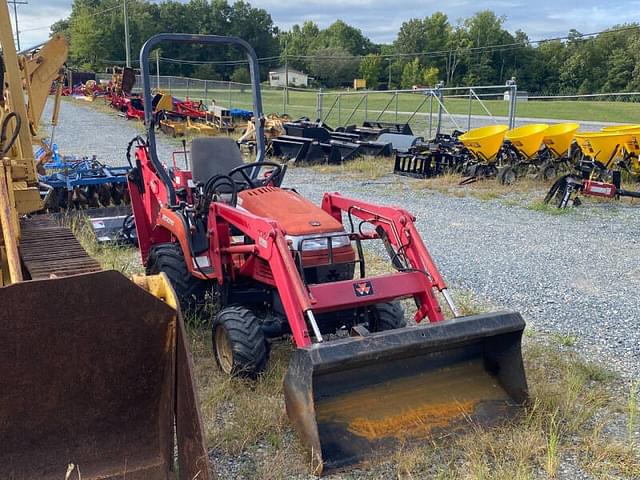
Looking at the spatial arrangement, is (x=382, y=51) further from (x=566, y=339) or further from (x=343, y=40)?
(x=566, y=339)

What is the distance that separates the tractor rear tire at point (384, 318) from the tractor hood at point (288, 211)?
60 centimetres

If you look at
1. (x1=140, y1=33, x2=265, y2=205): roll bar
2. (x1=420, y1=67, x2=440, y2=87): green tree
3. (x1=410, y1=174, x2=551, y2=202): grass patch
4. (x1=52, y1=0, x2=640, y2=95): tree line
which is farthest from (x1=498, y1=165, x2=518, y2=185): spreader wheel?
(x1=420, y1=67, x2=440, y2=87): green tree

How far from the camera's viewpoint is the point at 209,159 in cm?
510

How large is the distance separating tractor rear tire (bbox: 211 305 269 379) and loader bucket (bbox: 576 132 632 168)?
8939mm

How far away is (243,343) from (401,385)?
0.98 meters

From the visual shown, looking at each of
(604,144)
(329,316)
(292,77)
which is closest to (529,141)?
(604,144)

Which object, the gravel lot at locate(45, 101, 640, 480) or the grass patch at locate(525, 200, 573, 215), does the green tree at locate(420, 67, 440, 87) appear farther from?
the grass patch at locate(525, 200, 573, 215)

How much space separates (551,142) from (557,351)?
26.8ft

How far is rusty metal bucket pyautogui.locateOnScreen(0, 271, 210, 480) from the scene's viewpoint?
2.58 m

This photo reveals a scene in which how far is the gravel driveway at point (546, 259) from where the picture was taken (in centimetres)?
513

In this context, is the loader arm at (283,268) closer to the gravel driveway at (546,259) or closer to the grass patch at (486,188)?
the gravel driveway at (546,259)

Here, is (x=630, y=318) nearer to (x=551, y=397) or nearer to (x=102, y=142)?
(x=551, y=397)

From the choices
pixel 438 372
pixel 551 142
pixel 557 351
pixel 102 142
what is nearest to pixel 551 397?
pixel 438 372

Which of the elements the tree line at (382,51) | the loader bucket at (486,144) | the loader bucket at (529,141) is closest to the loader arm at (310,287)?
the loader bucket at (486,144)
